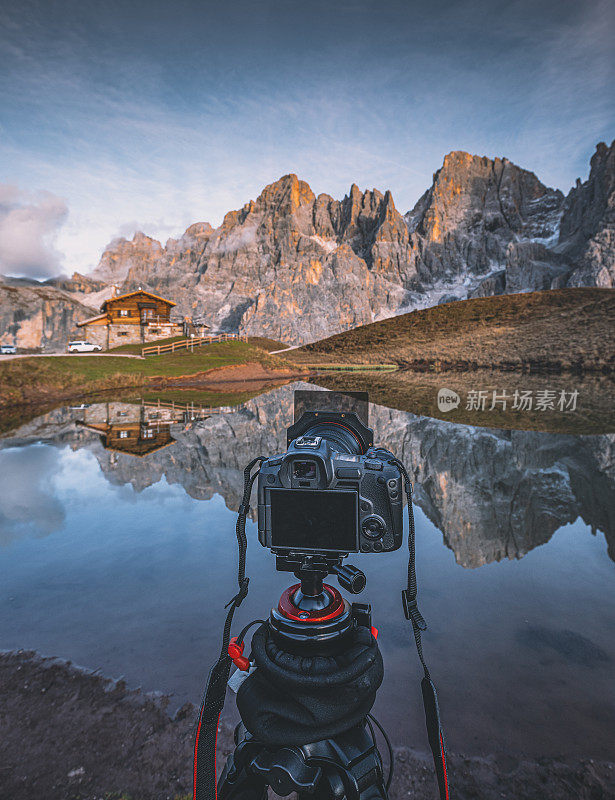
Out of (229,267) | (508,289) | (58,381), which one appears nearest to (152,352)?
(58,381)

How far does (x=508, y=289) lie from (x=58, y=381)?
114794mm

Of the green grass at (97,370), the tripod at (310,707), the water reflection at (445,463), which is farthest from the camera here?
the green grass at (97,370)

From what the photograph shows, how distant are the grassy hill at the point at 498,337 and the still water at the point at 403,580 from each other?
3549cm

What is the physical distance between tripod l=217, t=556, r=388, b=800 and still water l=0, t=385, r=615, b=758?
0.83m

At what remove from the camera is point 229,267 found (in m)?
121

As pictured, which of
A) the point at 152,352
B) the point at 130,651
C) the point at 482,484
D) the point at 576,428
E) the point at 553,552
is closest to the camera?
the point at 130,651

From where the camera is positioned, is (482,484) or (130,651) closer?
(130,651)

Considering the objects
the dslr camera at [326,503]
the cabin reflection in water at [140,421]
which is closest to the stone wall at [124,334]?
the cabin reflection in water at [140,421]

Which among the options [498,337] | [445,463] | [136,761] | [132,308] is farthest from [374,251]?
[136,761]

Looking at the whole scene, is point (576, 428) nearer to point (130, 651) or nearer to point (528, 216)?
point (130, 651)

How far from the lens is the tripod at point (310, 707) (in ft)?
4.93

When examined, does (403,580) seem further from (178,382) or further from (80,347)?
(80,347)

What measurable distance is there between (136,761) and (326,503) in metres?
1.81

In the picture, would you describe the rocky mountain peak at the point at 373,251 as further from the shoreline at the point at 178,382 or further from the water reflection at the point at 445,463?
the water reflection at the point at 445,463
